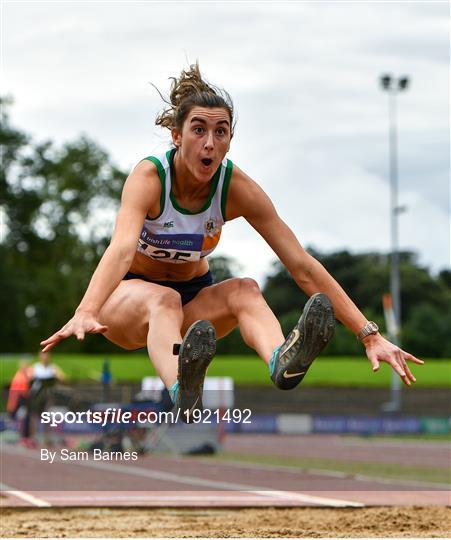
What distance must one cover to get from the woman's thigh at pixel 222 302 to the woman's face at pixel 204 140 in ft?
2.15

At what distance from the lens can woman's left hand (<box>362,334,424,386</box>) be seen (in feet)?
18.6

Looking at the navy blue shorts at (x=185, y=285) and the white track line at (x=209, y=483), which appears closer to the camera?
the navy blue shorts at (x=185, y=285)

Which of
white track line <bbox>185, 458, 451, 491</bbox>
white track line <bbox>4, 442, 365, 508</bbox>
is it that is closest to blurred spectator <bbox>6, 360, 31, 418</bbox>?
white track line <bbox>4, 442, 365, 508</bbox>

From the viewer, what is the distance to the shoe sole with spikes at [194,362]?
5.38 meters

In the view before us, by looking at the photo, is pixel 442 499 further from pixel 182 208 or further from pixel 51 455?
pixel 51 455

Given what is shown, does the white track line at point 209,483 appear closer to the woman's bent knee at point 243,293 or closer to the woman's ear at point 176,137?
the woman's bent knee at point 243,293

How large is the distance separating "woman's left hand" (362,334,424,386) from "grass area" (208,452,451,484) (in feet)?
26.7

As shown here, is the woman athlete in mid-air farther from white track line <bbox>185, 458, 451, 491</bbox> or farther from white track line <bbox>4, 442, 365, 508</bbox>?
white track line <bbox>185, 458, 451, 491</bbox>

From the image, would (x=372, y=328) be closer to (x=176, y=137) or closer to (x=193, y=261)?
(x=193, y=261)

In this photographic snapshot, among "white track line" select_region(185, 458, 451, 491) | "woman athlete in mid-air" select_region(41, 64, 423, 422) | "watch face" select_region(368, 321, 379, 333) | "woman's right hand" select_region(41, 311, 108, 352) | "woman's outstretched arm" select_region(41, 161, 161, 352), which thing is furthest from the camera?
"white track line" select_region(185, 458, 451, 491)

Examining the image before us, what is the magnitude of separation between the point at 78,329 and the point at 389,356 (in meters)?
1.73

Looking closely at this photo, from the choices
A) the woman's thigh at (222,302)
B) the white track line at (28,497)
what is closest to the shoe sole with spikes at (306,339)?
the woman's thigh at (222,302)

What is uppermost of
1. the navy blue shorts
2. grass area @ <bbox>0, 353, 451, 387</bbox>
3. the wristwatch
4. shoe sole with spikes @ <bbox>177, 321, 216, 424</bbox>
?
grass area @ <bbox>0, 353, 451, 387</bbox>

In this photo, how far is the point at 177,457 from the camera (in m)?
18.3
